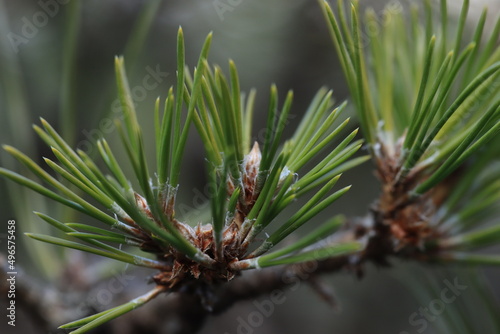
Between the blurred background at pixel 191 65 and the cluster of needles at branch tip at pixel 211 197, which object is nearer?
the cluster of needles at branch tip at pixel 211 197

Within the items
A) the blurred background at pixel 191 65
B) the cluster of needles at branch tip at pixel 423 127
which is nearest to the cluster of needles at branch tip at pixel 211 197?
the cluster of needles at branch tip at pixel 423 127

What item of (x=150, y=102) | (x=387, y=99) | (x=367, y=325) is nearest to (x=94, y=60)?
(x=150, y=102)

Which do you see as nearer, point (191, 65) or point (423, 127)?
point (423, 127)

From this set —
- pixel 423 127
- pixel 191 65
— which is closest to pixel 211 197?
pixel 423 127

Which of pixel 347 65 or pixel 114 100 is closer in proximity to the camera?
pixel 347 65

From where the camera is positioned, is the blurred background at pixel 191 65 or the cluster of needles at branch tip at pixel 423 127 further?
the blurred background at pixel 191 65

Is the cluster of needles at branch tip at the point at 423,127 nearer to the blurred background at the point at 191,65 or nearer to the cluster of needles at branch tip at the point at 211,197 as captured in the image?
the cluster of needles at branch tip at the point at 211,197

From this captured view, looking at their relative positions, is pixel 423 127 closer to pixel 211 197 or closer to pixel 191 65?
pixel 211 197

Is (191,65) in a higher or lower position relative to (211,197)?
higher

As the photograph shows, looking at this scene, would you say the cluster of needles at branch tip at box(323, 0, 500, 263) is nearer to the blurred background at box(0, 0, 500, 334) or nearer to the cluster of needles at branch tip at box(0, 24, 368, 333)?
the cluster of needles at branch tip at box(0, 24, 368, 333)

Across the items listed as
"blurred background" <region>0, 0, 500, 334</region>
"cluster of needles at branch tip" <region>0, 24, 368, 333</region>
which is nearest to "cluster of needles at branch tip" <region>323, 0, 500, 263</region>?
"cluster of needles at branch tip" <region>0, 24, 368, 333</region>

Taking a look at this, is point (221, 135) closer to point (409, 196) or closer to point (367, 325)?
point (409, 196)
